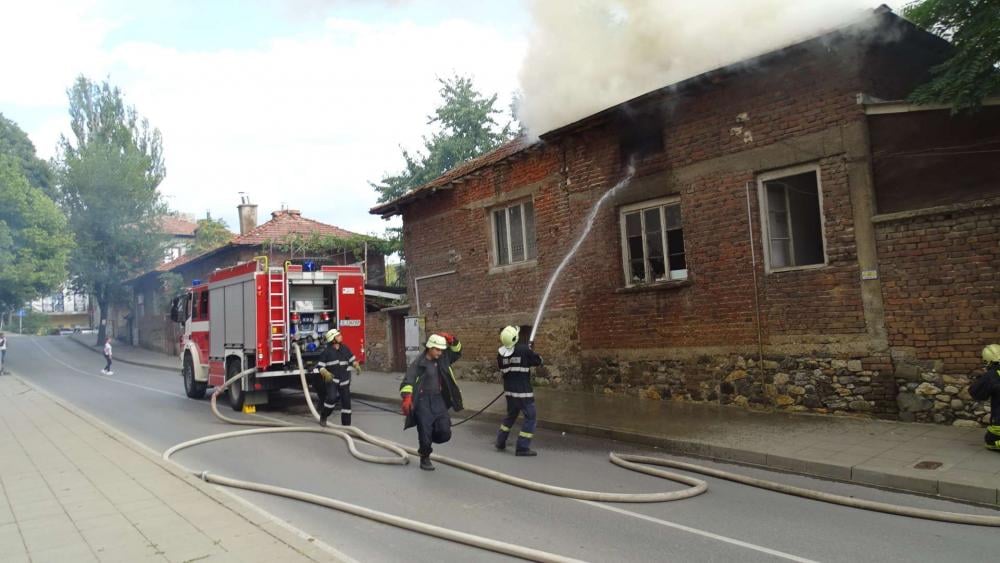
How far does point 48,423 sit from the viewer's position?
10.6m

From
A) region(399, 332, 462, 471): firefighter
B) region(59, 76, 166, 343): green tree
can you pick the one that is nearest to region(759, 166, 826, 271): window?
region(399, 332, 462, 471): firefighter

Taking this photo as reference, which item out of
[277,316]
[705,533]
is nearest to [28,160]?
[277,316]

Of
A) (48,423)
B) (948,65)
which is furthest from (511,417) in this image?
(48,423)

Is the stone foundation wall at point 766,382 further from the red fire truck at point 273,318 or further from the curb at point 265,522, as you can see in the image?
the curb at point 265,522

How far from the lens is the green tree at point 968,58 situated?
7531 millimetres

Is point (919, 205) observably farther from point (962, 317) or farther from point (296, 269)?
point (296, 269)

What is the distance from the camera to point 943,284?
26.2 ft

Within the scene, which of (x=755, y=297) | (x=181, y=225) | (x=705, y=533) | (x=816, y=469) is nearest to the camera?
(x=705, y=533)

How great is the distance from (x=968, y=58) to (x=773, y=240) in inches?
128

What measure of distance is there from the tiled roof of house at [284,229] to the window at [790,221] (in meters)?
21.0

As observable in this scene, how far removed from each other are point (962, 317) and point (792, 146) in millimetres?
3131

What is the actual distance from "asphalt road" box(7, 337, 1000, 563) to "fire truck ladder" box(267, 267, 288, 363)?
2.90 metres

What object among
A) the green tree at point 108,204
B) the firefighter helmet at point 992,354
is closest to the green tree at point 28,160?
the green tree at point 108,204

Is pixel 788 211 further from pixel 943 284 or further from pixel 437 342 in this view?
pixel 437 342
